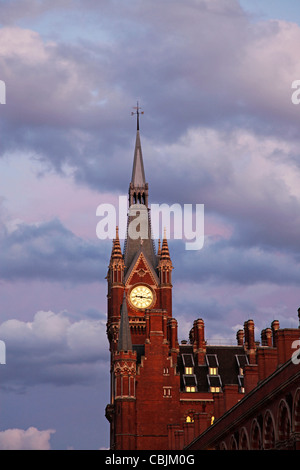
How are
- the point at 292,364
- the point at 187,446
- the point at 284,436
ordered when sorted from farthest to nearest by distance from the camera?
1. the point at 187,446
2. the point at 284,436
3. the point at 292,364

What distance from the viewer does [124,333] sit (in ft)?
427

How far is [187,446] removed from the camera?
10056cm

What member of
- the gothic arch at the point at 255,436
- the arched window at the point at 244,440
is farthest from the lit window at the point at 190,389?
the gothic arch at the point at 255,436

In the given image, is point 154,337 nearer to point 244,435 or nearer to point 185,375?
point 185,375

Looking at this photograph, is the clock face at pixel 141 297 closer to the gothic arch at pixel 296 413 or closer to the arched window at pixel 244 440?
the arched window at pixel 244 440

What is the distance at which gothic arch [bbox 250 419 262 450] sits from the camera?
218 ft

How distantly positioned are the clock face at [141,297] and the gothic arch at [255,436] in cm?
7613

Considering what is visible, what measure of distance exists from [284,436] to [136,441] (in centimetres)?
6644

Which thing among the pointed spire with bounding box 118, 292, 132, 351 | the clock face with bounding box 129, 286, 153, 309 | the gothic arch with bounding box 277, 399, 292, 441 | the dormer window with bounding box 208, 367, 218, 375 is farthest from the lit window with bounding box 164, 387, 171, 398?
the gothic arch with bounding box 277, 399, 292, 441

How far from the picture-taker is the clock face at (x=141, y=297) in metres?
144

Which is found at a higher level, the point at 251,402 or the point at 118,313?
the point at 118,313

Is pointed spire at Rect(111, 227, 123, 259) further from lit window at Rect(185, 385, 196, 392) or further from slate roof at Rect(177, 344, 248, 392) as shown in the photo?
lit window at Rect(185, 385, 196, 392)

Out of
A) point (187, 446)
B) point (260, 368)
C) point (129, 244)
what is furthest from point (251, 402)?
point (129, 244)
